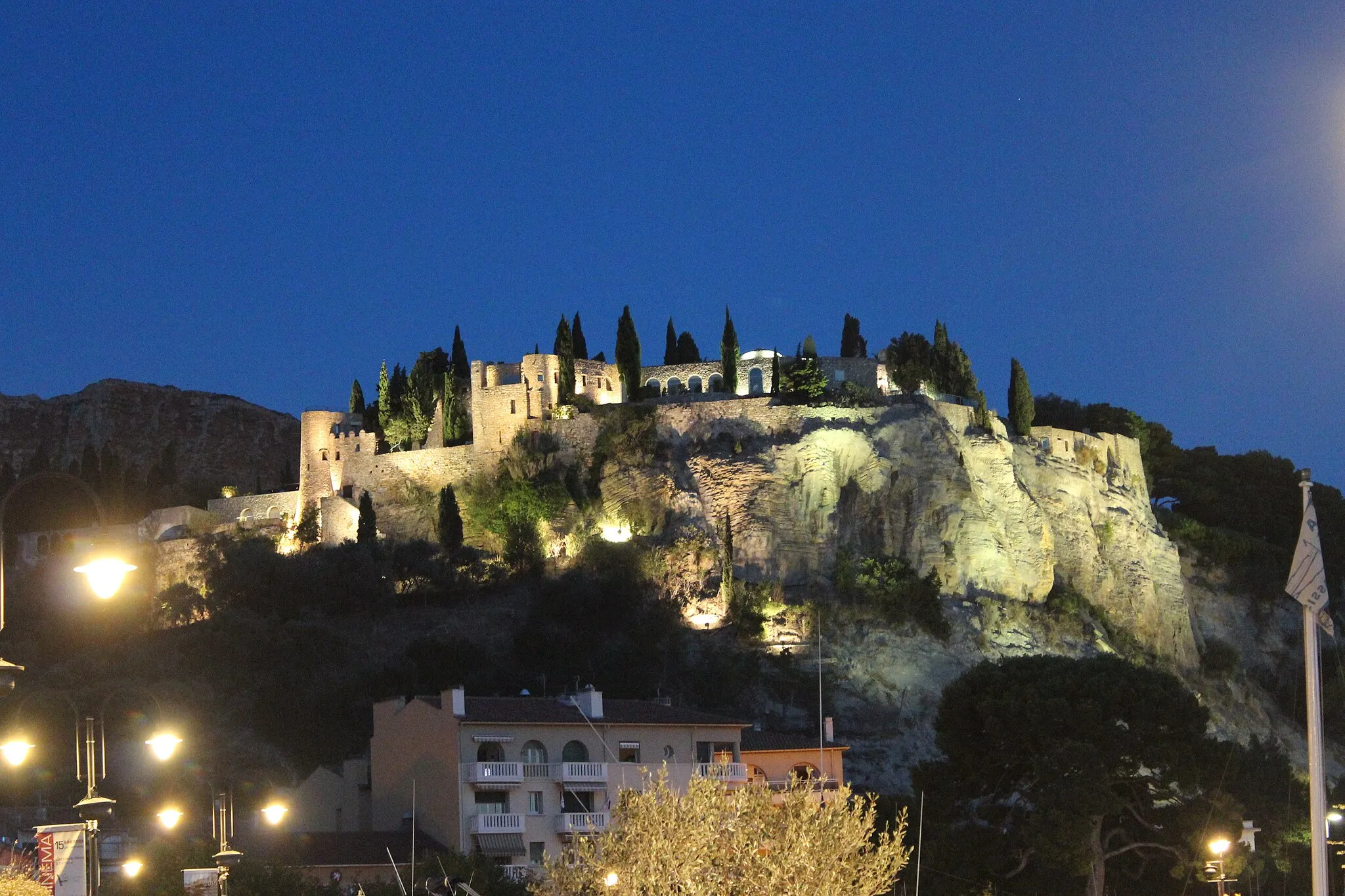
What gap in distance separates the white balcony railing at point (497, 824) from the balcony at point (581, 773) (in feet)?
5.58

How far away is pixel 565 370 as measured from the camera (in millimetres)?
75312

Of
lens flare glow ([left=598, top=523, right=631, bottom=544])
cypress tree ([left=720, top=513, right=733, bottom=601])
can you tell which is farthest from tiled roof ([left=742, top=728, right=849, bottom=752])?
lens flare glow ([left=598, top=523, right=631, bottom=544])

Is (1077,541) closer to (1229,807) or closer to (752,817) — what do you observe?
(1229,807)

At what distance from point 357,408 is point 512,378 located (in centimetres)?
1206

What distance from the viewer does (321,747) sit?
59812 mm

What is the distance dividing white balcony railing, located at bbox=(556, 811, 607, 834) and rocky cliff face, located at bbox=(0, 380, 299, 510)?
3344 inches

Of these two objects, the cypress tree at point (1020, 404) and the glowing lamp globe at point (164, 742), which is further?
the cypress tree at point (1020, 404)

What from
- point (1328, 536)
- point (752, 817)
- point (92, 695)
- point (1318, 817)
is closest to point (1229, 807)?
point (752, 817)

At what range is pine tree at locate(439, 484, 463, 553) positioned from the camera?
72000 mm

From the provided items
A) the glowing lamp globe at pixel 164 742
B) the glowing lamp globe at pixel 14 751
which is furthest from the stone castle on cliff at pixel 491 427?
the glowing lamp globe at pixel 14 751

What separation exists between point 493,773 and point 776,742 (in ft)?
32.0

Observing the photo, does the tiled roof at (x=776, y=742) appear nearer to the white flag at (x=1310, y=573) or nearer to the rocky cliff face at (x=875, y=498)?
the rocky cliff face at (x=875, y=498)

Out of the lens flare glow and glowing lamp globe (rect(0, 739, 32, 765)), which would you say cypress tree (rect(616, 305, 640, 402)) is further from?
glowing lamp globe (rect(0, 739, 32, 765))

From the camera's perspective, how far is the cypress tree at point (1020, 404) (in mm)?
78625
